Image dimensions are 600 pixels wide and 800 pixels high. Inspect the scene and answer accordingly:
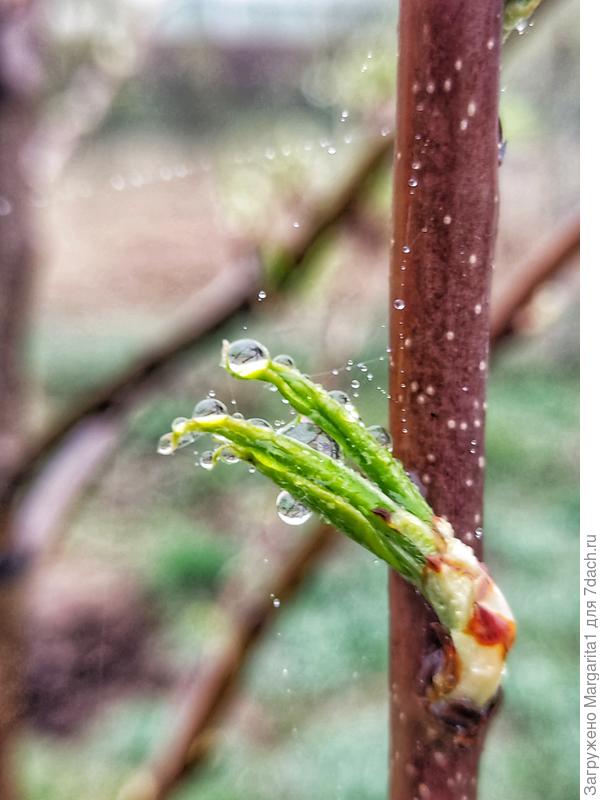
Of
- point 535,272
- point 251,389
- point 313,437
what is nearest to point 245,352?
point 313,437

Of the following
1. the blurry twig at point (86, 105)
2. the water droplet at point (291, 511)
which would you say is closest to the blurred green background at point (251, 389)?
the blurry twig at point (86, 105)

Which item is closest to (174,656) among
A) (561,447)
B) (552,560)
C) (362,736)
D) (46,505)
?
(362,736)

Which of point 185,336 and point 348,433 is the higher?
point 185,336

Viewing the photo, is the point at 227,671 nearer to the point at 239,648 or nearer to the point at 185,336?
the point at 239,648

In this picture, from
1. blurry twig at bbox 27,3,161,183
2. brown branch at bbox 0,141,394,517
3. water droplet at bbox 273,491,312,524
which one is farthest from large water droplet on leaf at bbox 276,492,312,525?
blurry twig at bbox 27,3,161,183

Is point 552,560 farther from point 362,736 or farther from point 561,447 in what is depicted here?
point 362,736

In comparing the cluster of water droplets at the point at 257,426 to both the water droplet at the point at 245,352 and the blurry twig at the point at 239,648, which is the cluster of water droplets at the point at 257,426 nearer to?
the water droplet at the point at 245,352

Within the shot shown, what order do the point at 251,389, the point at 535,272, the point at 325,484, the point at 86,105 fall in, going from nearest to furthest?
the point at 325,484 < the point at 535,272 < the point at 86,105 < the point at 251,389
